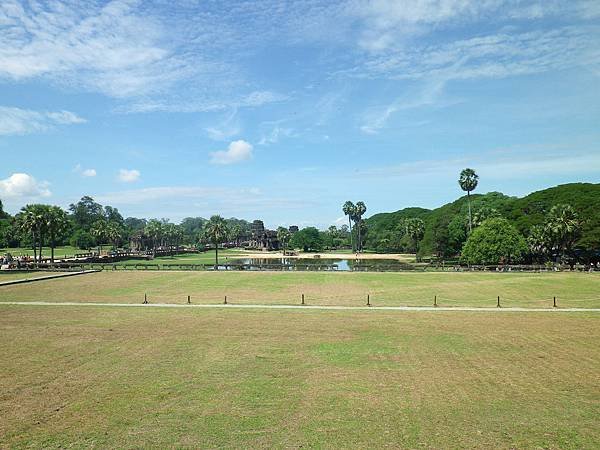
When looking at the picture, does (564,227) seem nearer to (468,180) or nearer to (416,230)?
(468,180)

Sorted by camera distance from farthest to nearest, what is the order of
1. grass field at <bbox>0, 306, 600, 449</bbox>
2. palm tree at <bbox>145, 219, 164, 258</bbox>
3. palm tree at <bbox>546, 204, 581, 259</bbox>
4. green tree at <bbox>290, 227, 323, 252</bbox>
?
1. green tree at <bbox>290, 227, 323, 252</bbox>
2. palm tree at <bbox>145, 219, 164, 258</bbox>
3. palm tree at <bbox>546, 204, 581, 259</bbox>
4. grass field at <bbox>0, 306, 600, 449</bbox>

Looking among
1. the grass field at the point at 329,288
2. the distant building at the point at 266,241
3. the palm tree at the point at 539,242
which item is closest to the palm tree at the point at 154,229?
the distant building at the point at 266,241

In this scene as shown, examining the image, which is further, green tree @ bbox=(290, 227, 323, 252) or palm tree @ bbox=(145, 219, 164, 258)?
green tree @ bbox=(290, 227, 323, 252)

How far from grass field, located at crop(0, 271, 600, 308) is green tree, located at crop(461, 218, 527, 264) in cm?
1041

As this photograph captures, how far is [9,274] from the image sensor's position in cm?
5981

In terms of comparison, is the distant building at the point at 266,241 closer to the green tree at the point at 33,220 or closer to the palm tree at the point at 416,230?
the palm tree at the point at 416,230

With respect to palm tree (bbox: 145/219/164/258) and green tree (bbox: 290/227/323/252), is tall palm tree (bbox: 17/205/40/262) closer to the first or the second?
palm tree (bbox: 145/219/164/258)

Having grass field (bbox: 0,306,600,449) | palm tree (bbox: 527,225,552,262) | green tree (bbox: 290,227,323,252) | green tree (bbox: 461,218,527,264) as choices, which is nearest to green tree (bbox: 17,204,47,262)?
grass field (bbox: 0,306,600,449)

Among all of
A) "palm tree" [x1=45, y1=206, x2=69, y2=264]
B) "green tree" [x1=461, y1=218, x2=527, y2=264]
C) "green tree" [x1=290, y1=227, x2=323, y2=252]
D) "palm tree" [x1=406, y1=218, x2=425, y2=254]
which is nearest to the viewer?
"green tree" [x1=461, y1=218, x2=527, y2=264]

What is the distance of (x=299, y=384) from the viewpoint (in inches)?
650

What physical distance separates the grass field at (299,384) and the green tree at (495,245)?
4256 centimetres

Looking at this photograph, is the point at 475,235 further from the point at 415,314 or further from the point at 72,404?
the point at 72,404

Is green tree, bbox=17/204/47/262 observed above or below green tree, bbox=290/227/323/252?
above

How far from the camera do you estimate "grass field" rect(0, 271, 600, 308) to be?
126 ft
